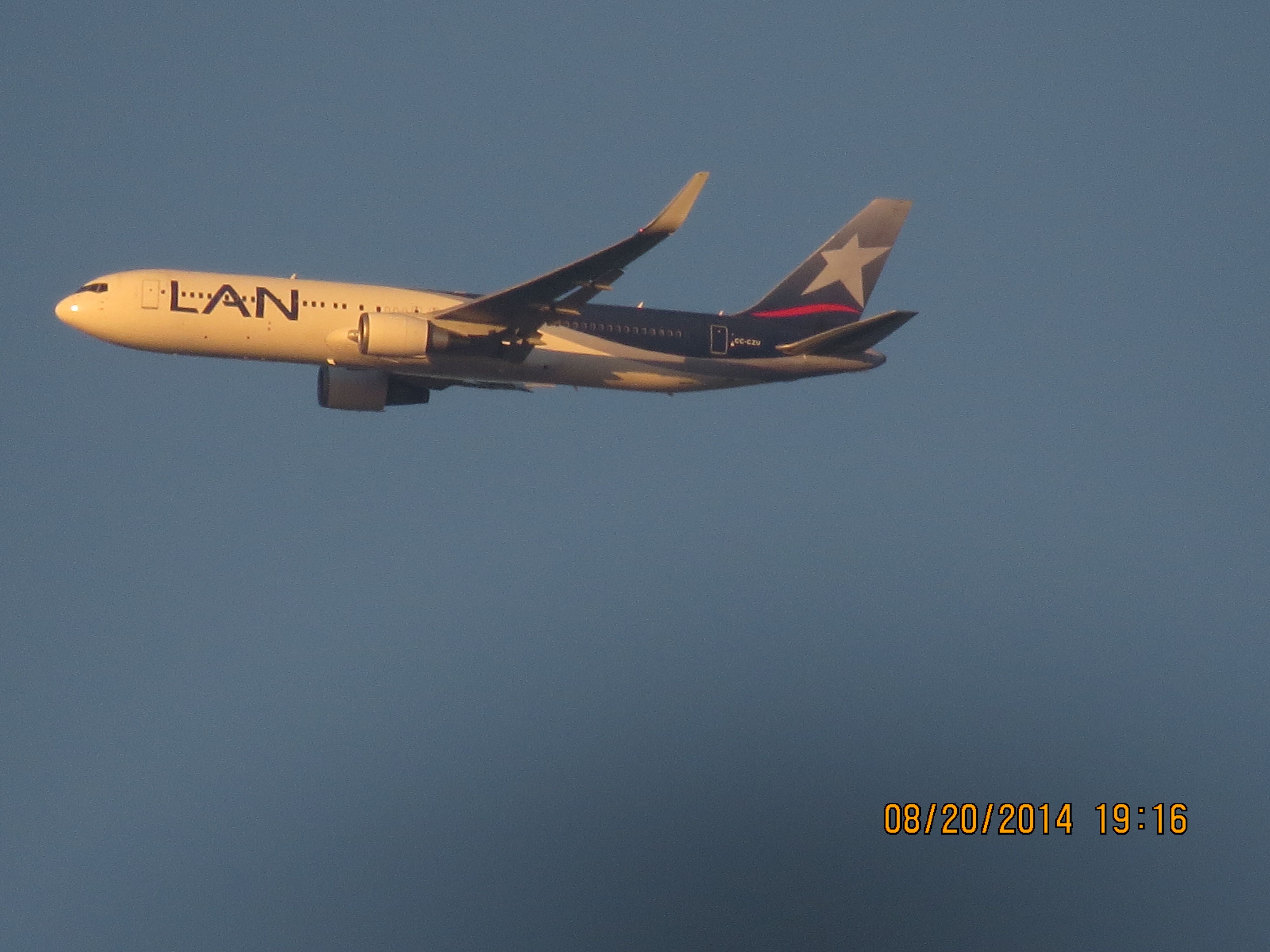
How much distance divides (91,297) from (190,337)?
296 cm

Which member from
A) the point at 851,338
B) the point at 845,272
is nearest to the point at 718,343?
the point at 851,338

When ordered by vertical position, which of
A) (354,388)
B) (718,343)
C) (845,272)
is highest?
(845,272)

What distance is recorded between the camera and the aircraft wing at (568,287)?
41.7 meters

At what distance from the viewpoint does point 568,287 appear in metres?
45.8

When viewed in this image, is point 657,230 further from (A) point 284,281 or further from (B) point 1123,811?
(B) point 1123,811

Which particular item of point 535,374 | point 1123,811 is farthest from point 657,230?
point 1123,811

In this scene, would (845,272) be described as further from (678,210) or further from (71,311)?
(71,311)

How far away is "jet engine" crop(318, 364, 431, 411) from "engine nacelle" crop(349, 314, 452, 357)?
Result: 11.3 feet

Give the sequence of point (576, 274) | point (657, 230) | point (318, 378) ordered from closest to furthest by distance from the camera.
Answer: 1. point (657, 230)
2. point (576, 274)
3. point (318, 378)

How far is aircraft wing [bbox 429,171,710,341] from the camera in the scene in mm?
41656

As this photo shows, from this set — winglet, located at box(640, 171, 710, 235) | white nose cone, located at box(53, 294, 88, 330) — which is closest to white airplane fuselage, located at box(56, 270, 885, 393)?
white nose cone, located at box(53, 294, 88, 330)

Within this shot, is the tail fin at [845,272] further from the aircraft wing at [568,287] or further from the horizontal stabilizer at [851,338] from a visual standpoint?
the aircraft wing at [568,287]

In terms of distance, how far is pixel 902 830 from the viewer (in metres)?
45.8

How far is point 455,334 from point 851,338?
437 inches
